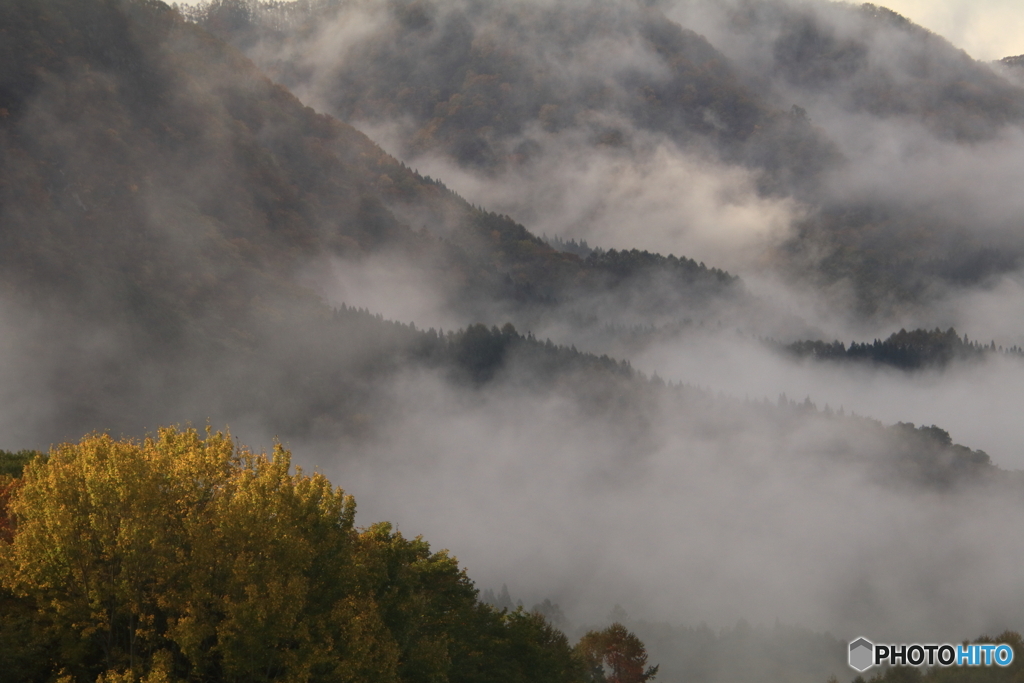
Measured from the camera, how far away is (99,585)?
123 feet

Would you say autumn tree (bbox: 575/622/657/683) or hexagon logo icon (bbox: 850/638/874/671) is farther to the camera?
autumn tree (bbox: 575/622/657/683)

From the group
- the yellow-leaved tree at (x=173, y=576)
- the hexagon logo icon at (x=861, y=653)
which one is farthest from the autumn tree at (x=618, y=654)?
the yellow-leaved tree at (x=173, y=576)

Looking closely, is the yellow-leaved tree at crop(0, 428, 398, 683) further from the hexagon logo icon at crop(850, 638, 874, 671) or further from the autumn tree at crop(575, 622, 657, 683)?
the autumn tree at crop(575, 622, 657, 683)

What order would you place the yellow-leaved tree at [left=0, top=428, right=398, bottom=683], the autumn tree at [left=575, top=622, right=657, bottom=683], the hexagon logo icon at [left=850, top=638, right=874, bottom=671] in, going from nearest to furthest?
the yellow-leaved tree at [left=0, top=428, right=398, bottom=683]
the hexagon logo icon at [left=850, top=638, right=874, bottom=671]
the autumn tree at [left=575, top=622, right=657, bottom=683]

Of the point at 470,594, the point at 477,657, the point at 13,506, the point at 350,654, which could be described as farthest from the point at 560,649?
the point at 13,506

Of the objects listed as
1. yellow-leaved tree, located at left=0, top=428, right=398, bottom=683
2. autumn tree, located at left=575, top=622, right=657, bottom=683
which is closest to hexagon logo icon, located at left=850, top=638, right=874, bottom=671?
yellow-leaved tree, located at left=0, top=428, right=398, bottom=683

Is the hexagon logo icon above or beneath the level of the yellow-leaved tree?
above

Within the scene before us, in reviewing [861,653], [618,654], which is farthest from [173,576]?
[618,654]

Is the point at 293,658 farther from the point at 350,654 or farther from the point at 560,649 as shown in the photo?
the point at 560,649

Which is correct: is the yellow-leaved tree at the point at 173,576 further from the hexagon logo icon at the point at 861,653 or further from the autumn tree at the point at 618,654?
the autumn tree at the point at 618,654

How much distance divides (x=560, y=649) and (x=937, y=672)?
5116 cm

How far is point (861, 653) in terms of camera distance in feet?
220

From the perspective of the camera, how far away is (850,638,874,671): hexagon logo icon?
2404 inches

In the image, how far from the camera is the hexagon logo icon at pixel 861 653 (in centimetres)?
6105
